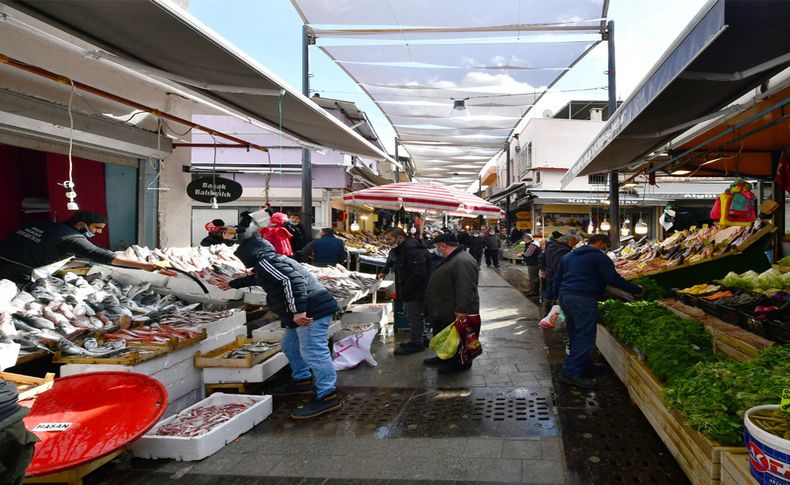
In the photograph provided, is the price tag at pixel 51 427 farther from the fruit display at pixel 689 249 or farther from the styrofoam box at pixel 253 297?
the fruit display at pixel 689 249

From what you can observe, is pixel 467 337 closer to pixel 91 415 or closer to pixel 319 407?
pixel 319 407

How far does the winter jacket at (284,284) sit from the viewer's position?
4.89 m

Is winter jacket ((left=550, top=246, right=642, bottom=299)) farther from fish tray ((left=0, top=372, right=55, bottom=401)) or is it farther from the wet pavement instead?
fish tray ((left=0, top=372, right=55, bottom=401))

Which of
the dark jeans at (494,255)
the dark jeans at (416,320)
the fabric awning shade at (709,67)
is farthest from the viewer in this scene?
the dark jeans at (494,255)

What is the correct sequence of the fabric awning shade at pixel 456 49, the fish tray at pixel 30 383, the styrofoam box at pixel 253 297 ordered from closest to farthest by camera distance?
1. the fish tray at pixel 30 383
2. the styrofoam box at pixel 253 297
3. the fabric awning shade at pixel 456 49

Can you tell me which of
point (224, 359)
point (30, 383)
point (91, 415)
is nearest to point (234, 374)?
point (224, 359)

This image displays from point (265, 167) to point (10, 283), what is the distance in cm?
1101

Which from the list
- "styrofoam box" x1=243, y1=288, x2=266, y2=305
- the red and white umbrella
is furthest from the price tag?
the red and white umbrella

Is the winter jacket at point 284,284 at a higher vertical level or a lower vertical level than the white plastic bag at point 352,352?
higher

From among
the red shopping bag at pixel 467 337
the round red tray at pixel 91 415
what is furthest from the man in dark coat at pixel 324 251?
the round red tray at pixel 91 415

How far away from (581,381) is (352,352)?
298 centimetres

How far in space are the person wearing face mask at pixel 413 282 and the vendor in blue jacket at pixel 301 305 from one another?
92.7 inches

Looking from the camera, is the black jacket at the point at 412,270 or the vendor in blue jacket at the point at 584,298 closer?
the vendor in blue jacket at the point at 584,298

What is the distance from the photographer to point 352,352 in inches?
265
